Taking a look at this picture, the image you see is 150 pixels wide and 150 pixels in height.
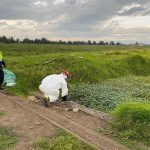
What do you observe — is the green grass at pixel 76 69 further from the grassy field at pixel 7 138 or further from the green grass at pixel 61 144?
the green grass at pixel 61 144

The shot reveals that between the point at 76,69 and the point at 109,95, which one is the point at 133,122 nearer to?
the point at 109,95

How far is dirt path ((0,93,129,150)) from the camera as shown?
8.45 metres

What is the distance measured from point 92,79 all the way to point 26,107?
9014mm

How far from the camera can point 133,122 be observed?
30.6 ft

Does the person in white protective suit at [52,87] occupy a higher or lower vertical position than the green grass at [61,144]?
higher

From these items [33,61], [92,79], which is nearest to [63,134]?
[92,79]

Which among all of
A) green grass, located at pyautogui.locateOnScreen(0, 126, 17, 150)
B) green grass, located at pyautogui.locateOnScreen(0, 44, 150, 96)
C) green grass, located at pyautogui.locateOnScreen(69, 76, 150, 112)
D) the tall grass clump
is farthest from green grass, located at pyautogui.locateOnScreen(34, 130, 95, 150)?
green grass, located at pyautogui.locateOnScreen(0, 44, 150, 96)

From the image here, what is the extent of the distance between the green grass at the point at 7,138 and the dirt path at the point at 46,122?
0.59 ft

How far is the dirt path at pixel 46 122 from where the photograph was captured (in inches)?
332

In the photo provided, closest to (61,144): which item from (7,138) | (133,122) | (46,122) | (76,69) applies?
(7,138)

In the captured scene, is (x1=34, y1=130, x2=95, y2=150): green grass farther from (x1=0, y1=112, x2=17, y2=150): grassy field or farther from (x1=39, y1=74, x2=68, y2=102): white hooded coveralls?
(x1=39, y1=74, x2=68, y2=102): white hooded coveralls

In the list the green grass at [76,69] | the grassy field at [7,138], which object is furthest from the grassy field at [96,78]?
the grassy field at [7,138]

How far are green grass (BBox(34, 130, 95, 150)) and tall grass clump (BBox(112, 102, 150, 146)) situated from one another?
161cm

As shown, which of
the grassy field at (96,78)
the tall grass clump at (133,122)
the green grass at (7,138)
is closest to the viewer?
the green grass at (7,138)
